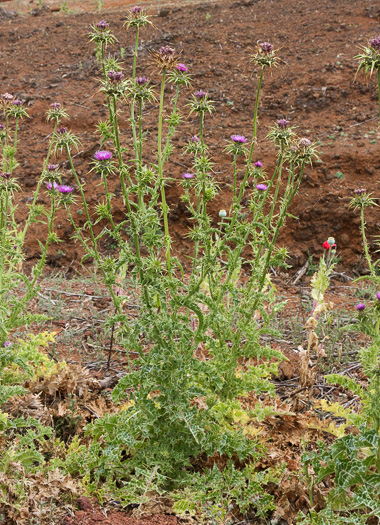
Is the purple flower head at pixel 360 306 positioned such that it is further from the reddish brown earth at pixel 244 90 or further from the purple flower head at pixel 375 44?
the reddish brown earth at pixel 244 90

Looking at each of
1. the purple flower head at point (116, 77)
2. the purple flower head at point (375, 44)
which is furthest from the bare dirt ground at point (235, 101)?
the purple flower head at point (375, 44)

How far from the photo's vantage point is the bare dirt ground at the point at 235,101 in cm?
662

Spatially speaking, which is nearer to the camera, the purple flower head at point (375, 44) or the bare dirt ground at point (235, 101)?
the purple flower head at point (375, 44)

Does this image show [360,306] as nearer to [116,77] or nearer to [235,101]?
[116,77]

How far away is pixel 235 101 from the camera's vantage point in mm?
9266

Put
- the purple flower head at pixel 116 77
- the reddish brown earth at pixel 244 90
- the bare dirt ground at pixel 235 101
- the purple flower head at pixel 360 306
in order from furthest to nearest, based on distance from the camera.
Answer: the reddish brown earth at pixel 244 90 → the bare dirt ground at pixel 235 101 → the purple flower head at pixel 360 306 → the purple flower head at pixel 116 77

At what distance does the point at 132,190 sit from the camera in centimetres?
267

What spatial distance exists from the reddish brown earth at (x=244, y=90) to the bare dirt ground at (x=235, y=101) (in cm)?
2

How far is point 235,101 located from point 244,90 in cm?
42

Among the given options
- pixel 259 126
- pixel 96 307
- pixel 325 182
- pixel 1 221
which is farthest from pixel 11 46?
pixel 1 221

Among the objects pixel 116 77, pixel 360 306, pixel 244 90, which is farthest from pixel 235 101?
pixel 360 306

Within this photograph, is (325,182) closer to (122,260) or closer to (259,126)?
(259,126)

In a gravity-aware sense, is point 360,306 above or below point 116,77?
below

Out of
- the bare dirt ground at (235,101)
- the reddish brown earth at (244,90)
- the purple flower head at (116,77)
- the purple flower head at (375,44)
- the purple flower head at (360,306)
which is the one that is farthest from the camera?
the reddish brown earth at (244,90)
